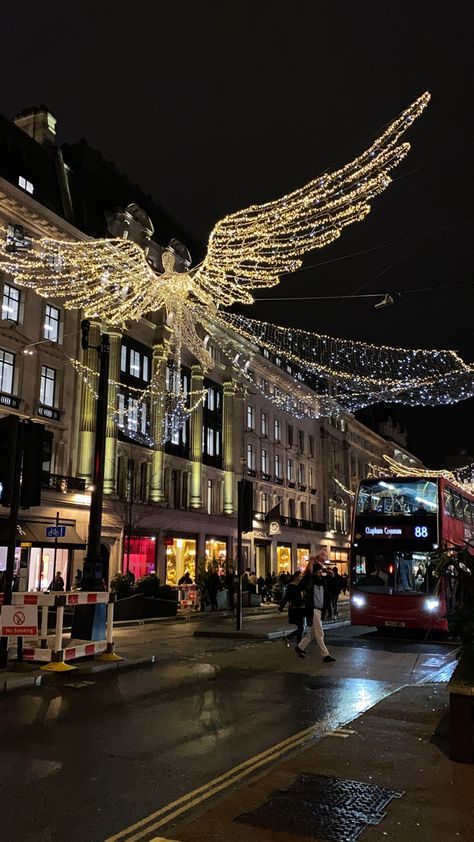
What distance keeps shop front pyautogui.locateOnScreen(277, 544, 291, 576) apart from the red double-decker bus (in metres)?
35.6

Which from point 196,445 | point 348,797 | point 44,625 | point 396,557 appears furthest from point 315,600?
point 196,445

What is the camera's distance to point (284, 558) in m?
54.5

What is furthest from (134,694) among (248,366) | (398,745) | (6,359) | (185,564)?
(248,366)

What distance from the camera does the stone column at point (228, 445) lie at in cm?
4537

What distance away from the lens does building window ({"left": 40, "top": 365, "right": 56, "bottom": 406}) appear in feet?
99.3

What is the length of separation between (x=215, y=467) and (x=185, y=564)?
741cm

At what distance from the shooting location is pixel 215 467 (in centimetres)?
4469

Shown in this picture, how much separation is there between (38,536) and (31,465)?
17.3 metres

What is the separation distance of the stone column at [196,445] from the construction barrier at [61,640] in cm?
2868

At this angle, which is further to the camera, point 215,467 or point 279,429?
point 279,429

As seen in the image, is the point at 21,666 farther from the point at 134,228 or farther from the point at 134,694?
the point at 134,228

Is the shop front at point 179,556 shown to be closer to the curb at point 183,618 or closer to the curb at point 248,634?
the curb at point 183,618

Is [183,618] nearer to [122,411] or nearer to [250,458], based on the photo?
[122,411]

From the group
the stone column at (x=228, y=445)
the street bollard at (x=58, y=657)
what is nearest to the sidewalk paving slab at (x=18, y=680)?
the street bollard at (x=58, y=657)
